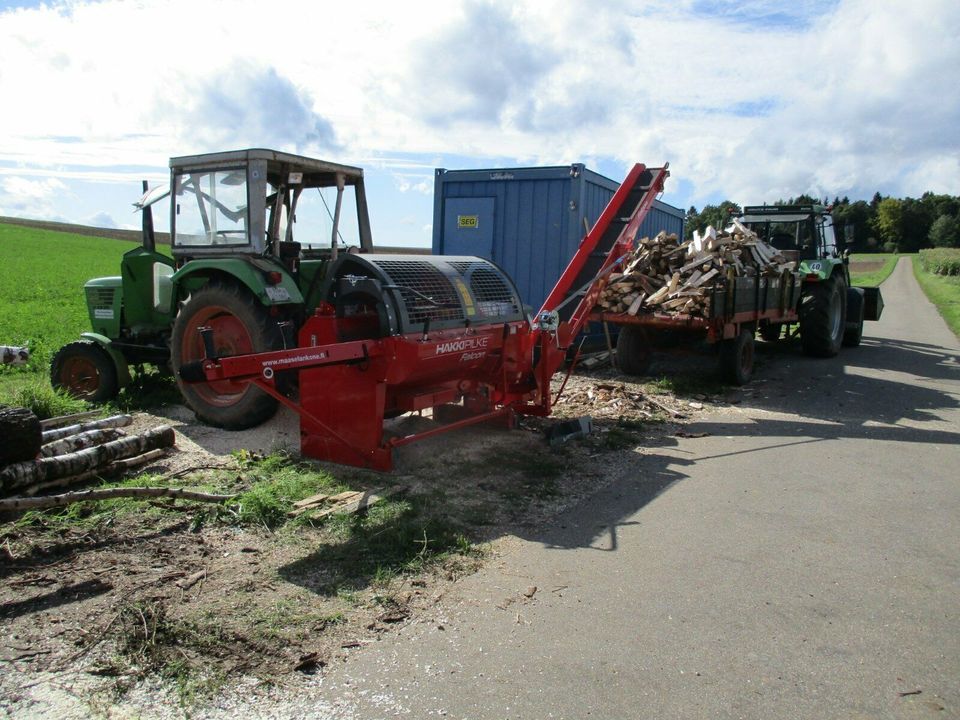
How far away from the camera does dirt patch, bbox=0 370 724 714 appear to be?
3.13 metres

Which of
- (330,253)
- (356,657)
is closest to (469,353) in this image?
(330,253)

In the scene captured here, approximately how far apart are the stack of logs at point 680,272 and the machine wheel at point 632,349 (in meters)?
0.68

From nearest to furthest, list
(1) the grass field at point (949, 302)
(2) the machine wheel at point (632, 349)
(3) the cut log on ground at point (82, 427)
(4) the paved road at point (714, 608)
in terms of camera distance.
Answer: (4) the paved road at point (714, 608) < (3) the cut log on ground at point (82, 427) < (2) the machine wheel at point (632, 349) < (1) the grass field at point (949, 302)

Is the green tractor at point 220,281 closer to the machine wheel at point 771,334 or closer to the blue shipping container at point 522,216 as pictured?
the blue shipping container at point 522,216

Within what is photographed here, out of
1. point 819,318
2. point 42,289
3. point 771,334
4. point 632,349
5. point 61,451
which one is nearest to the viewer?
point 61,451

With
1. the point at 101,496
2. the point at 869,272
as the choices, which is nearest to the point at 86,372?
the point at 101,496

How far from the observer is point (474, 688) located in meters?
3.05

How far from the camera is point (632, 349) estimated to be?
1050cm

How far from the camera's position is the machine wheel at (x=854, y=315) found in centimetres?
1428

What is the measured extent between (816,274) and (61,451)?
11.4 metres

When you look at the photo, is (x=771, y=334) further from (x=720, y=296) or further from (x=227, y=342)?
(x=227, y=342)

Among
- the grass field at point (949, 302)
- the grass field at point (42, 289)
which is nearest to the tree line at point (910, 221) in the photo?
the grass field at point (949, 302)

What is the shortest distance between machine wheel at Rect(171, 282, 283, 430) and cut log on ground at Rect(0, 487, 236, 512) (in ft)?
6.04

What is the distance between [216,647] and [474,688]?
111cm
